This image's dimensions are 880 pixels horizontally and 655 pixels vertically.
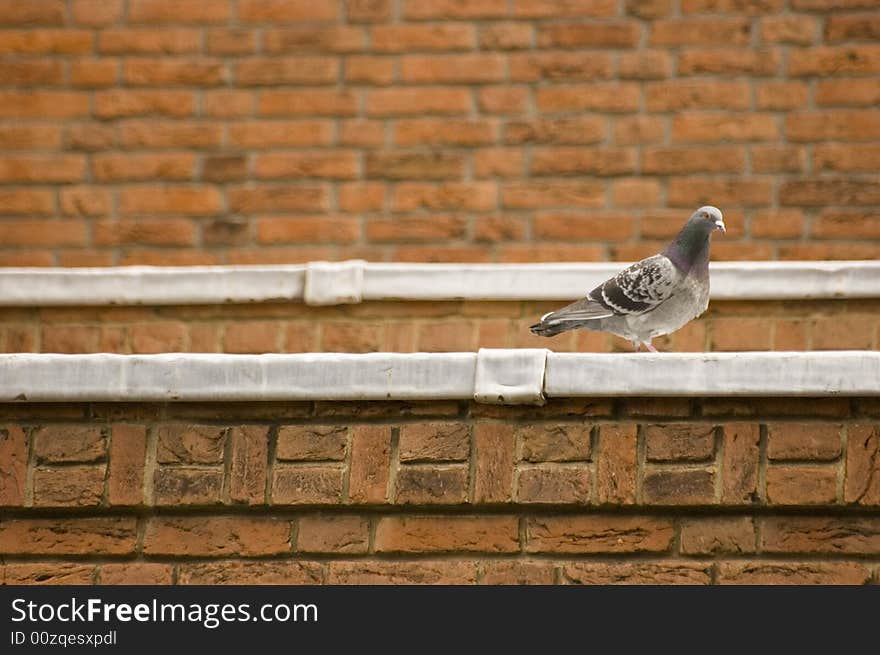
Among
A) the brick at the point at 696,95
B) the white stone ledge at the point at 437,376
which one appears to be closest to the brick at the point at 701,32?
the brick at the point at 696,95

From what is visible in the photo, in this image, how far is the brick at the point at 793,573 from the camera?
273cm

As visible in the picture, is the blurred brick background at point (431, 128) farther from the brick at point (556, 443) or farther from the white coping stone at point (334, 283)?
the brick at point (556, 443)

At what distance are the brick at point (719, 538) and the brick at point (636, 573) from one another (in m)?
0.03

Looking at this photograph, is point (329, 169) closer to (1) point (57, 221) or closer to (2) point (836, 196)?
(1) point (57, 221)

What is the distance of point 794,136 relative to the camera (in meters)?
4.11

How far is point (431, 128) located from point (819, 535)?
75.9 inches

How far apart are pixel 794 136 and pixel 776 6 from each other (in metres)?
0.40

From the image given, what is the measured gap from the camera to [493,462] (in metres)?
2.80

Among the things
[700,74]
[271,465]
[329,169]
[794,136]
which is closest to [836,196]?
[794,136]

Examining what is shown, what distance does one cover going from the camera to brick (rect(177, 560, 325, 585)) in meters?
2.82

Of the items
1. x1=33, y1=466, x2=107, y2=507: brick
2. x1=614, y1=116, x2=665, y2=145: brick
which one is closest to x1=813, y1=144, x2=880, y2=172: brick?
x1=614, y1=116, x2=665, y2=145: brick

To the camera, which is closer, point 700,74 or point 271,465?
point 271,465

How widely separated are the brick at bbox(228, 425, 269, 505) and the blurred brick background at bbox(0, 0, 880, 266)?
1.39m

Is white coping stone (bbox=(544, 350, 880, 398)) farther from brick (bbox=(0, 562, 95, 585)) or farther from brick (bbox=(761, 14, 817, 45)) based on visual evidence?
brick (bbox=(761, 14, 817, 45))
